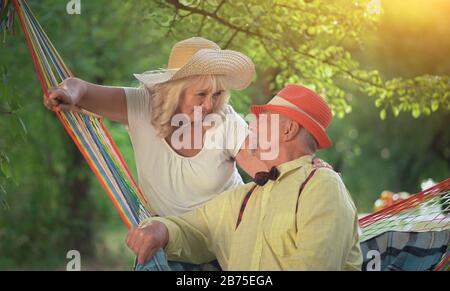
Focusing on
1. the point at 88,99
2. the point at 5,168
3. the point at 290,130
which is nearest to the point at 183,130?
the point at 88,99

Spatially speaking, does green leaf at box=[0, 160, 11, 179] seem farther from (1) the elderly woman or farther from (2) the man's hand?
(2) the man's hand

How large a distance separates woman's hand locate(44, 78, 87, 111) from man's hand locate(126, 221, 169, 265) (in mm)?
476

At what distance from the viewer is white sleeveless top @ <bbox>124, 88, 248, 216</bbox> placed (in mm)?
2801

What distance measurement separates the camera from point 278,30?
171 inches

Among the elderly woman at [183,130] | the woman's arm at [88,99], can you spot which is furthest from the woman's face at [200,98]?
the woman's arm at [88,99]

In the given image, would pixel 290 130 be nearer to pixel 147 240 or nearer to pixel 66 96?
pixel 147 240

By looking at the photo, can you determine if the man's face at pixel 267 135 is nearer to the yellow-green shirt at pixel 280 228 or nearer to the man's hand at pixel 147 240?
the yellow-green shirt at pixel 280 228

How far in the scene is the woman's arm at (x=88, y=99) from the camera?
8.28 ft

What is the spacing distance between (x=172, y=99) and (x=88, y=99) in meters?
0.30

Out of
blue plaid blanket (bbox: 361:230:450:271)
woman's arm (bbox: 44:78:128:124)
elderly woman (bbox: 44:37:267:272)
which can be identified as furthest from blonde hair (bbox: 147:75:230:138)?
blue plaid blanket (bbox: 361:230:450:271)

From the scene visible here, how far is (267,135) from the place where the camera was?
2373 millimetres

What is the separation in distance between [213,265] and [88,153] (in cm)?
51

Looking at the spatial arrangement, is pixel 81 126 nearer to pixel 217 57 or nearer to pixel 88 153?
pixel 88 153
